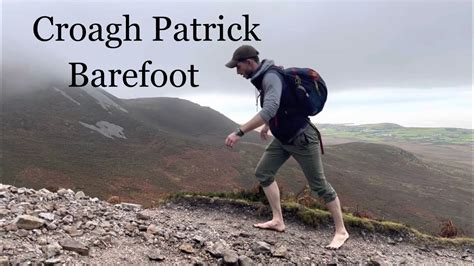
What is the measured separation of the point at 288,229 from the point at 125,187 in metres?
22.4

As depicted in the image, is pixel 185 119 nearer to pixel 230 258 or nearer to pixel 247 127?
pixel 247 127

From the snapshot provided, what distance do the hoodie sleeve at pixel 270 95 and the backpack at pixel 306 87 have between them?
0.26 metres

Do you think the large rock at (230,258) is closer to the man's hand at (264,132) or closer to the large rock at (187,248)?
the large rock at (187,248)

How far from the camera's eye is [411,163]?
7594 centimetres

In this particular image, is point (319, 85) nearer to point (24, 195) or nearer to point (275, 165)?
point (275, 165)

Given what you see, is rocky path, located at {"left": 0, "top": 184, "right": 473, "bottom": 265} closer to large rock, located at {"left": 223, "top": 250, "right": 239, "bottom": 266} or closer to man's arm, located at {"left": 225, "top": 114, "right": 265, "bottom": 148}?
large rock, located at {"left": 223, "top": 250, "right": 239, "bottom": 266}

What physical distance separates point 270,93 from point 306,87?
695 millimetres

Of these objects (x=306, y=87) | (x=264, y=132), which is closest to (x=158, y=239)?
(x=264, y=132)

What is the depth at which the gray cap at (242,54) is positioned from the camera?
6598 mm

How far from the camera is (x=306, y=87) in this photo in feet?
21.8

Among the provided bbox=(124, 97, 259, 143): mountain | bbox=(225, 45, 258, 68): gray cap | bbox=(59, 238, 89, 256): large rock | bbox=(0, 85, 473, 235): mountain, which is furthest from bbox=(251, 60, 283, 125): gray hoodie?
bbox=(124, 97, 259, 143): mountain

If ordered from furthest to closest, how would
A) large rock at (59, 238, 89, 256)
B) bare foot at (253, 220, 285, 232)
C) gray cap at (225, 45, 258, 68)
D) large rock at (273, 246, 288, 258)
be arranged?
bare foot at (253, 220, 285, 232)
large rock at (273, 246, 288, 258)
gray cap at (225, 45, 258, 68)
large rock at (59, 238, 89, 256)

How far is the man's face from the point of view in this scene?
6.66 meters

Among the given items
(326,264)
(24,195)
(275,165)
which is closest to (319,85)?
(275,165)
